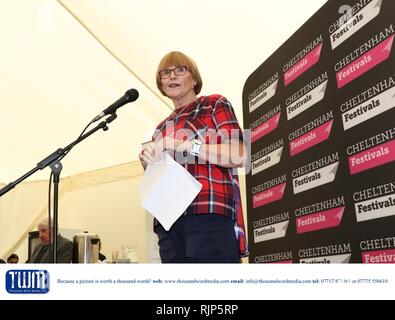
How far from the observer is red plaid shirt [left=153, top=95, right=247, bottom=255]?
46.9 inches

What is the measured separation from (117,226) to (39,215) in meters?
0.97

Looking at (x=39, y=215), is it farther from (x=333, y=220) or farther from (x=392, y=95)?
(x=392, y=95)

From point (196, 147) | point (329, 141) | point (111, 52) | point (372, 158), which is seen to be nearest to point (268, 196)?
point (329, 141)

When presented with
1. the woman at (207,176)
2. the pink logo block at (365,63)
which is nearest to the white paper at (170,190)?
the woman at (207,176)

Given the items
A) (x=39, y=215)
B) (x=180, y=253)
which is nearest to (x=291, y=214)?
(x=180, y=253)

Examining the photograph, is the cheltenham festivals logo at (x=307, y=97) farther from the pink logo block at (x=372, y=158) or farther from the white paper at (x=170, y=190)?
the white paper at (x=170, y=190)

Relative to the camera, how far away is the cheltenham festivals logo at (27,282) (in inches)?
17.5

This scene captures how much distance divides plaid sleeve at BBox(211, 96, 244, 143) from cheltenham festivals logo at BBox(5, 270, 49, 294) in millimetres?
848

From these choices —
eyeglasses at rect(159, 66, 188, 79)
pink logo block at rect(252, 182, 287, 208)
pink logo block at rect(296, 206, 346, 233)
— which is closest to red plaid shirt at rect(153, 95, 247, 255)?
eyeglasses at rect(159, 66, 188, 79)

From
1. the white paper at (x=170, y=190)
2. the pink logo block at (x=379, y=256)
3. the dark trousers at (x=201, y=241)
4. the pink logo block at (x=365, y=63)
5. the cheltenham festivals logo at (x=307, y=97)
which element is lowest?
the pink logo block at (x=379, y=256)

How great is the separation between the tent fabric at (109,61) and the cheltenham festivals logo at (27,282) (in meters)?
2.37

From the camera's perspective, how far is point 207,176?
1233 millimetres

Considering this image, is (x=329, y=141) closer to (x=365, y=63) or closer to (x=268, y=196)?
(x=365, y=63)

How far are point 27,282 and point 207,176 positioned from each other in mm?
810
